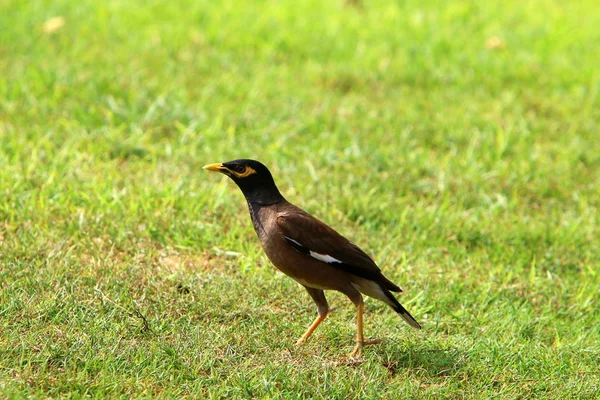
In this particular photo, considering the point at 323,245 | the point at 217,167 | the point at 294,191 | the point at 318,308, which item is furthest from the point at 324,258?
the point at 294,191

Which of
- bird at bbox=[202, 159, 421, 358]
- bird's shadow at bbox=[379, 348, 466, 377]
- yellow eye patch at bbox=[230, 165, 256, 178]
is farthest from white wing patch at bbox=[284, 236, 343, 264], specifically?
bird's shadow at bbox=[379, 348, 466, 377]

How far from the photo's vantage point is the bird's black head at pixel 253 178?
16.1ft

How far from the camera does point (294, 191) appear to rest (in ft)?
22.0

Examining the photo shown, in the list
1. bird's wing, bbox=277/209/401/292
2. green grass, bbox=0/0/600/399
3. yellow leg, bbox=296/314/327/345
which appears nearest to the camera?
green grass, bbox=0/0/600/399

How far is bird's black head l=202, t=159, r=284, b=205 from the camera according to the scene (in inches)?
193

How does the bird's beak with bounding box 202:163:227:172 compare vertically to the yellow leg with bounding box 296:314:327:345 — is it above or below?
above

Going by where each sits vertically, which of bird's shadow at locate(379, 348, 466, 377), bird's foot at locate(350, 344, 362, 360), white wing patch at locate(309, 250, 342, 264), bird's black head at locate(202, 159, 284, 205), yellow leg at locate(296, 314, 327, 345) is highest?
bird's black head at locate(202, 159, 284, 205)

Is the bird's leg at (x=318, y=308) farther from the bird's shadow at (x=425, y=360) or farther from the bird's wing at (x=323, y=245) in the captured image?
the bird's shadow at (x=425, y=360)

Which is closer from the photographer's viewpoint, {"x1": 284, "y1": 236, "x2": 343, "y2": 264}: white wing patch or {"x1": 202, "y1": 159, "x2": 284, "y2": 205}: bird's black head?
{"x1": 284, "y1": 236, "x2": 343, "y2": 264}: white wing patch

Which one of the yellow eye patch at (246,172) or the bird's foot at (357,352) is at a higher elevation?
the yellow eye patch at (246,172)

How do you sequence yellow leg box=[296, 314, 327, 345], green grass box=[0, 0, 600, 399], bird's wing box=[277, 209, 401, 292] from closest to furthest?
green grass box=[0, 0, 600, 399]
bird's wing box=[277, 209, 401, 292]
yellow leg box=[296, 314, 327, 345]

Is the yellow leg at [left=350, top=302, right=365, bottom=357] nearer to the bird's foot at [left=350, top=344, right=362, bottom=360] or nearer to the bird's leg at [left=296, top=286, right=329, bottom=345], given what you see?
the bird's foot at [left=350, top=344, right=362, bottom=360]

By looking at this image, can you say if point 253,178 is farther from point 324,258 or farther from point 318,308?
point 318,308

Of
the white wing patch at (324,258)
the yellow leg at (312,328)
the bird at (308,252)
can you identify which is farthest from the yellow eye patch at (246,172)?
the yellow leg at (312,328)
